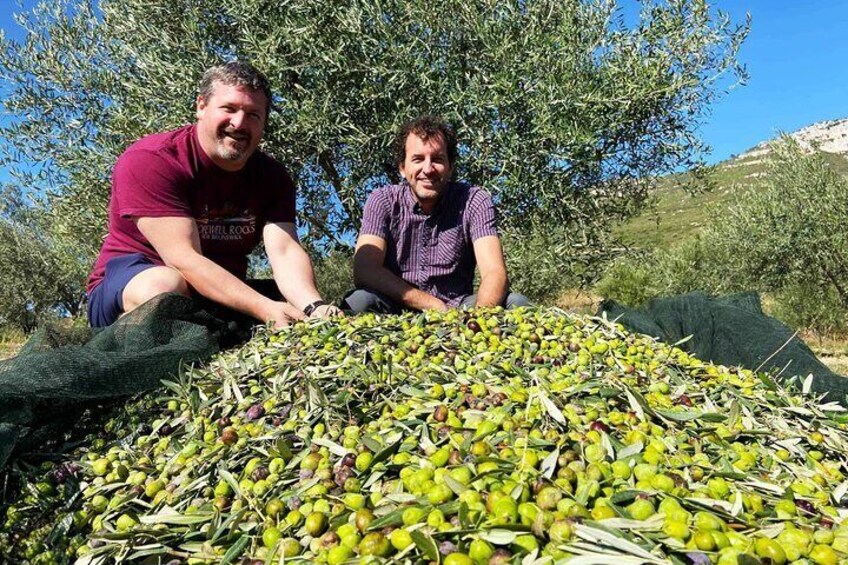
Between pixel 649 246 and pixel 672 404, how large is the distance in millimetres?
6340

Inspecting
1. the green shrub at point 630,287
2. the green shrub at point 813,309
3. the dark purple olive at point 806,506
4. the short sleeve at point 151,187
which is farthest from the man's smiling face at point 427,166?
the green shrub at point 630,287

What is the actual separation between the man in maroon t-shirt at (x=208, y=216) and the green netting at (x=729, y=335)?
2.28m

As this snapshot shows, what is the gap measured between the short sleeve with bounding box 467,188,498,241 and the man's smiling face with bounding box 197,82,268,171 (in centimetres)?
179

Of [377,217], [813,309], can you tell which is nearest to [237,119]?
[377,217]

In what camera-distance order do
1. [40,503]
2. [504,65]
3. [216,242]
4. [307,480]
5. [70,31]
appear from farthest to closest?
[70,31]
[504,65]
[216,242]
[40,503]
[307,480]

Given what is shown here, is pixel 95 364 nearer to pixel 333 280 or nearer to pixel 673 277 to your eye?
pixel 333 280

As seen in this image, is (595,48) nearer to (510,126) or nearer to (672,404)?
(510,126)

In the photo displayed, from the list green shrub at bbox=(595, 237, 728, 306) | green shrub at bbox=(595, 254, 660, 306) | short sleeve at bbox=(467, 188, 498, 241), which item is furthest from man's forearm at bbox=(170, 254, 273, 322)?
green shrub at bbox=(595, 254, 660, 306)

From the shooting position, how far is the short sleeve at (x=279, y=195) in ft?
14.4

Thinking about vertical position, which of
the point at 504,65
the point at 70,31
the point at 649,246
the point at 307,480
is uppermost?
the point at 70,31

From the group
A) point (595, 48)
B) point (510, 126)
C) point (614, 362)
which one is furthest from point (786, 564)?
point (595, 48)

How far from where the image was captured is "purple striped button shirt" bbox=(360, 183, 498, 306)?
4.91 metres

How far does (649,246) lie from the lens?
27.1ft

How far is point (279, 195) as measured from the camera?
4422mm
